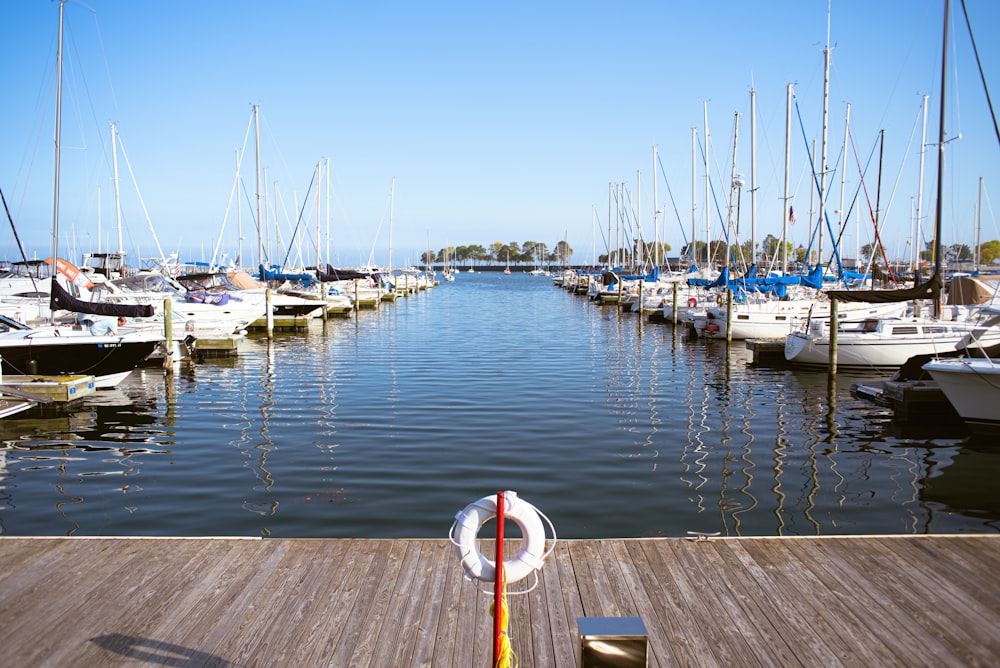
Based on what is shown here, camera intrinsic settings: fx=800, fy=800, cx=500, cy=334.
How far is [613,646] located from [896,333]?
22.2 meters

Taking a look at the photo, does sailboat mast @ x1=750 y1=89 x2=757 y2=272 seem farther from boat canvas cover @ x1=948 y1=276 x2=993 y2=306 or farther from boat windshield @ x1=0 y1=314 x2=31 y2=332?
boat windshield @ x1=0 y1=314 x2=31 y2=332

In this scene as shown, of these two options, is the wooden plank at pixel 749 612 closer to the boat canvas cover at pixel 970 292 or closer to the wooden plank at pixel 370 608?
the wooden plank at pixel 370 608

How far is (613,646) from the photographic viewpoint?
4402 millimetres

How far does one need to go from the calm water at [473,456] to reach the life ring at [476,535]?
4721 mm

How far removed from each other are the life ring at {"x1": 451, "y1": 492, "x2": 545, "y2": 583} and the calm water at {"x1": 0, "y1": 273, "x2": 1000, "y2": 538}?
15.5ft

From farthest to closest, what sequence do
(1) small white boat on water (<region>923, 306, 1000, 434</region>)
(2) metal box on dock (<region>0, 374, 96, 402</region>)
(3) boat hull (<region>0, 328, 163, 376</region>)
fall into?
(3) boat hull (<region>0, 328, 163, 376</region>) < (2) metal box on dock (<region>0, 374, 96, 402</region>) < (1) small white boat on water (<region>923, 306, 1000, 434</region>)

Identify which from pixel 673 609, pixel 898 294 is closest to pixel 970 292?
pixel 898 294

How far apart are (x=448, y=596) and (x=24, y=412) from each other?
14084 mm

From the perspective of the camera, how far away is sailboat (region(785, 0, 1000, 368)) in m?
22.1

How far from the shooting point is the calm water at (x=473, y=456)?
10.0 metres

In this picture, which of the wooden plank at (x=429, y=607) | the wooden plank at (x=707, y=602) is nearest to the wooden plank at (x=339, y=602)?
the wooden plank at (x=429, y=607)

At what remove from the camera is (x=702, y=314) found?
35500mm

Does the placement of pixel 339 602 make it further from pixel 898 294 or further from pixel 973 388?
pixel 898 294

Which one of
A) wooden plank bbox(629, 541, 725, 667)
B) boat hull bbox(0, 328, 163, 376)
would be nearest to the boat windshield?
boat hull bbox(0, 328, 163, 376)
